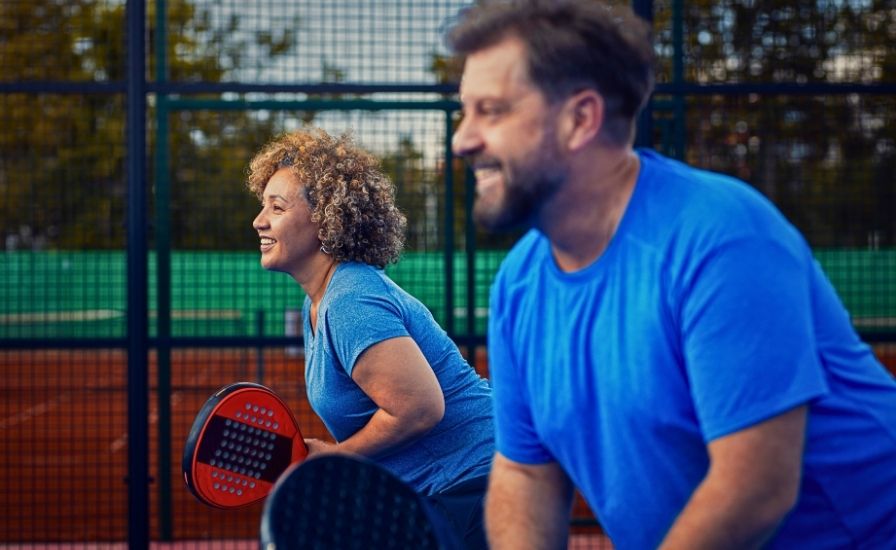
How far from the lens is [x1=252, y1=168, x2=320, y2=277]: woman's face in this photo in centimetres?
303

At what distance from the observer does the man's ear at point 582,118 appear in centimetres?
173

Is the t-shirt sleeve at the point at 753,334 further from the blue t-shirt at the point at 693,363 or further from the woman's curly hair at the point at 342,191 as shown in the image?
the woman's curly hair at the point at 342,191

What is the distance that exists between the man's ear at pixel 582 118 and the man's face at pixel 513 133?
0.03 meters

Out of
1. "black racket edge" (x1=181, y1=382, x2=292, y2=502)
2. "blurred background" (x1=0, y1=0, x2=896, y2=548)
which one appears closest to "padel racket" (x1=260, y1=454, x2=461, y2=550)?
"black racket edge" (x1=181, y1=382, x2=292, y2=502)

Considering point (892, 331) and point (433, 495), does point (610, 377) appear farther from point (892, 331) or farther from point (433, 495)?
point (892, 331)

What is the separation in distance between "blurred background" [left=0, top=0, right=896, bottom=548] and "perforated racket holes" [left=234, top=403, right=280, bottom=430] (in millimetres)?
1013

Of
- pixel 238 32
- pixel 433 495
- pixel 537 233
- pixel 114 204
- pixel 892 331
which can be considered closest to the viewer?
pixel 537 233

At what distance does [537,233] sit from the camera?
202 cm

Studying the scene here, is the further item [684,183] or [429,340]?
[429,340]

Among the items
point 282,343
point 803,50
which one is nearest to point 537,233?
point 282,343

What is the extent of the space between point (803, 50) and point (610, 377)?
398 centimetres

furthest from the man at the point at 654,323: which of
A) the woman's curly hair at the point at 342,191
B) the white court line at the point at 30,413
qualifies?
the white court line at the point at 30,413

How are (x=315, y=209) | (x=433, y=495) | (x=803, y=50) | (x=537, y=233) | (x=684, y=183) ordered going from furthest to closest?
(x=803, y=50)
(x=315, y=209)
(x=433, y=495)
(x=537, y=233)
(x=684, y=183)

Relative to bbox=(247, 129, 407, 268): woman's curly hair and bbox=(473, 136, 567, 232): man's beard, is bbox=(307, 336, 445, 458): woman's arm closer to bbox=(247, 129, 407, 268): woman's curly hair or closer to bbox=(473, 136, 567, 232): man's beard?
bbox=(247, 129, 407, 268): woman's curly hair
